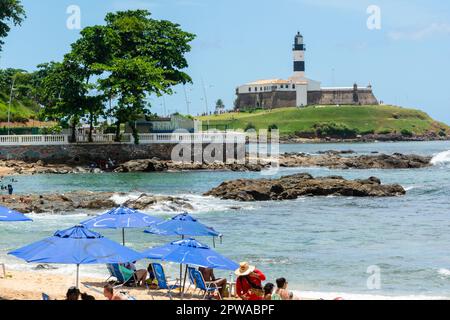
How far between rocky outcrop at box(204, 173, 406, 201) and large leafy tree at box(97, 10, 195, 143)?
24507mm

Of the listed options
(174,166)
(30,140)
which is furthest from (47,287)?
(174,166)

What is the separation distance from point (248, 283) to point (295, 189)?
31410mm

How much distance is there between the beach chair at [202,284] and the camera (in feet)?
66.9

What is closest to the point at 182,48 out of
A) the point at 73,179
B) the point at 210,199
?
the point at 73,179

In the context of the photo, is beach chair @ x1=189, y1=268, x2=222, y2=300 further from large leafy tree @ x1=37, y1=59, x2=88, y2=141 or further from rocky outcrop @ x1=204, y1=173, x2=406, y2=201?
large leafy tree @ x1=37, y1=59, x2=88, y2=141

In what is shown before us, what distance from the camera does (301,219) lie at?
39406 mm

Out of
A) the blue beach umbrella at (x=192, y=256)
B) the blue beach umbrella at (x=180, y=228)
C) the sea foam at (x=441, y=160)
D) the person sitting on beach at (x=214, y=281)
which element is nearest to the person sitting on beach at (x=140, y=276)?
the person sitting on beach at (x=214, y=281)

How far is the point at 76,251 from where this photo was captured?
18234 millimetres

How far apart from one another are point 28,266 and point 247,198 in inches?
940

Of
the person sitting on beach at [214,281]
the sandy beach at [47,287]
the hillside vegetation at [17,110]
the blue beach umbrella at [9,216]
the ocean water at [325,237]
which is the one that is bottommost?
the ocean water at [325,237]

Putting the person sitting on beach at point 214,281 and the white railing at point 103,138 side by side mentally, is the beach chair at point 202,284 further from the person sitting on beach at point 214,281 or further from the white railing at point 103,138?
the white railing at point 103,138

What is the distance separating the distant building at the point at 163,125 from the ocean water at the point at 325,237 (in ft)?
74.6

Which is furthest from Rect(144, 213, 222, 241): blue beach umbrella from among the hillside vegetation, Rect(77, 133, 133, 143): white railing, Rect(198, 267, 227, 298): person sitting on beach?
the hillside vegetation
